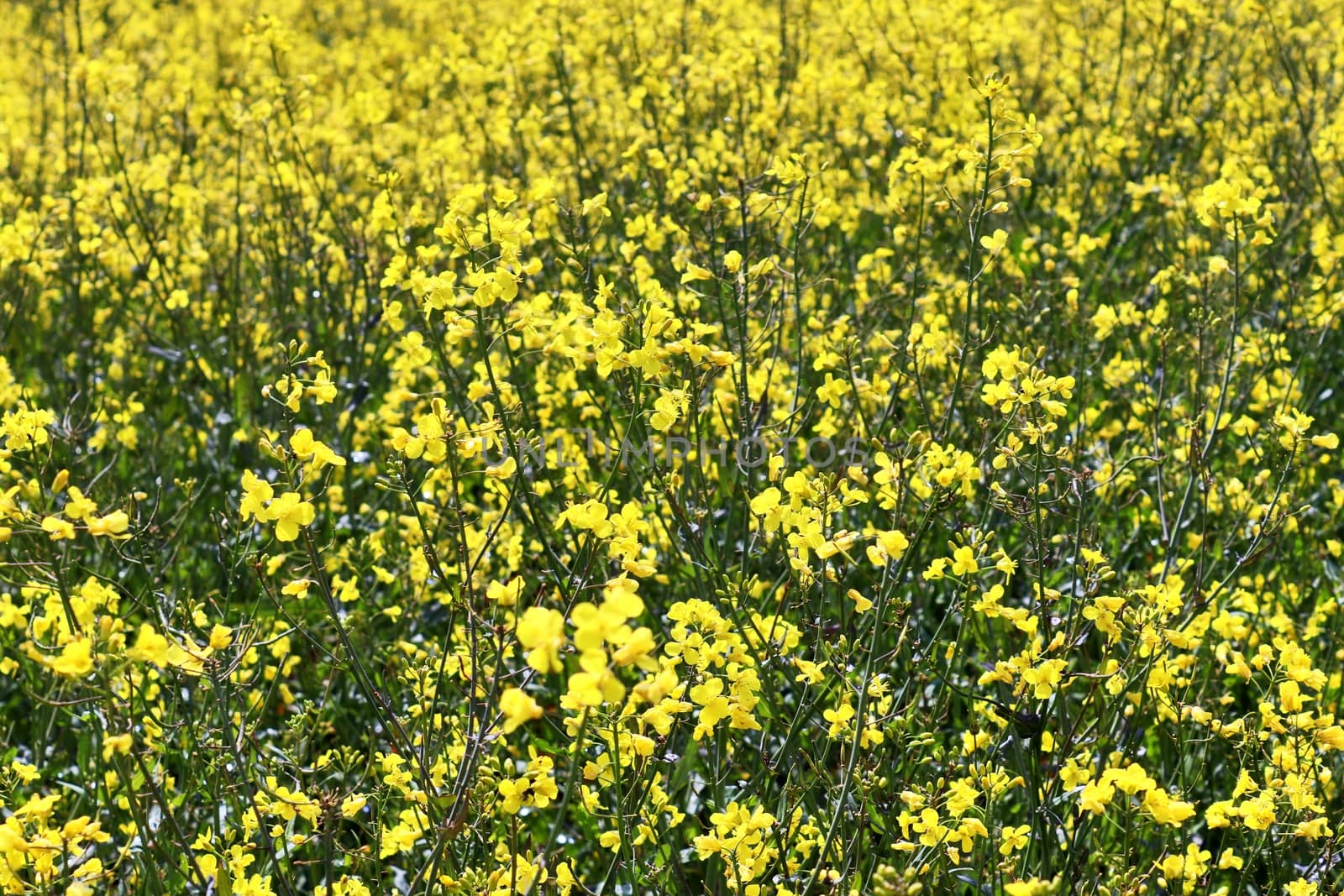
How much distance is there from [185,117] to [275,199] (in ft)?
4.82

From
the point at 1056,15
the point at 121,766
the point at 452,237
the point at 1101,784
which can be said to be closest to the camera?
the point at 121,766

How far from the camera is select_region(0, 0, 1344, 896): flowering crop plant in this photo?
2.41 meters

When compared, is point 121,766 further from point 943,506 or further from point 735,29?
point 735,29

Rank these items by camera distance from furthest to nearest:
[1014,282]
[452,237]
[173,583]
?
[1014,282] < [173,583] < [452,237]

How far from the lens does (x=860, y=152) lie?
22.1 feet

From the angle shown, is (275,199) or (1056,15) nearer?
(275,199)

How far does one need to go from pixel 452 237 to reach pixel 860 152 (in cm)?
450

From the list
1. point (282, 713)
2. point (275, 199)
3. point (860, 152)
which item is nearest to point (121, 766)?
point (282, 713)

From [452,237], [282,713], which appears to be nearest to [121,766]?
[452,237]

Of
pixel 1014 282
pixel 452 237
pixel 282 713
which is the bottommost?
pixel 282 713

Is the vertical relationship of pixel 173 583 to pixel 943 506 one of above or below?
below

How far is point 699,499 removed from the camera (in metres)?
3.52

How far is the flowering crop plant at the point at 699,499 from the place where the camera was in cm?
241

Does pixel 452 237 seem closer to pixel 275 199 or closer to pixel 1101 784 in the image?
pixel 1101 784
